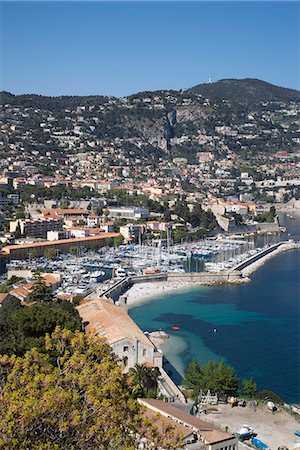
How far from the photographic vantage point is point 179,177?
163ft

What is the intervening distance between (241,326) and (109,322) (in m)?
4.51

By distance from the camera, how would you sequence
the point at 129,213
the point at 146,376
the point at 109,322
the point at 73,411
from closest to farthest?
1. the point at 73,411
2. the point at 146,376
3. the point at 109,322
4. the point at 129,213

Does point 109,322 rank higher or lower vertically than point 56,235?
lower

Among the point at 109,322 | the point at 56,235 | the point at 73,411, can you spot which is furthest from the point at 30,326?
the point at 56,235

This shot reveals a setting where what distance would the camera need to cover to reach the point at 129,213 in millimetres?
30484

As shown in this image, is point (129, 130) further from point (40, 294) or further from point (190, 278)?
point (40, 294)

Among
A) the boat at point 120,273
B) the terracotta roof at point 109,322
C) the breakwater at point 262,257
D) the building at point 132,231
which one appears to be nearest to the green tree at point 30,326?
the terracotta roof at point 109,322

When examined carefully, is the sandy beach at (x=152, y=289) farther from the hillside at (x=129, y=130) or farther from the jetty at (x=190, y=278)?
the hillside at (x=129, y=130)

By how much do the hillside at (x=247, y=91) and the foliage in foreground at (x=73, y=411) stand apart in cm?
8761

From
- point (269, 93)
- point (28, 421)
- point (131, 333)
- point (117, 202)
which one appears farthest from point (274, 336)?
point (269, 93)

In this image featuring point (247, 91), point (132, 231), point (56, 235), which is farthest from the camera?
point (247, 91)

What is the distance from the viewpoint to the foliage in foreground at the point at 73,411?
3.44 m

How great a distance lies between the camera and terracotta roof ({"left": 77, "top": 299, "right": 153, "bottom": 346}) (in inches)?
398

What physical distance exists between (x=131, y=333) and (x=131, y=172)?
37.0m
